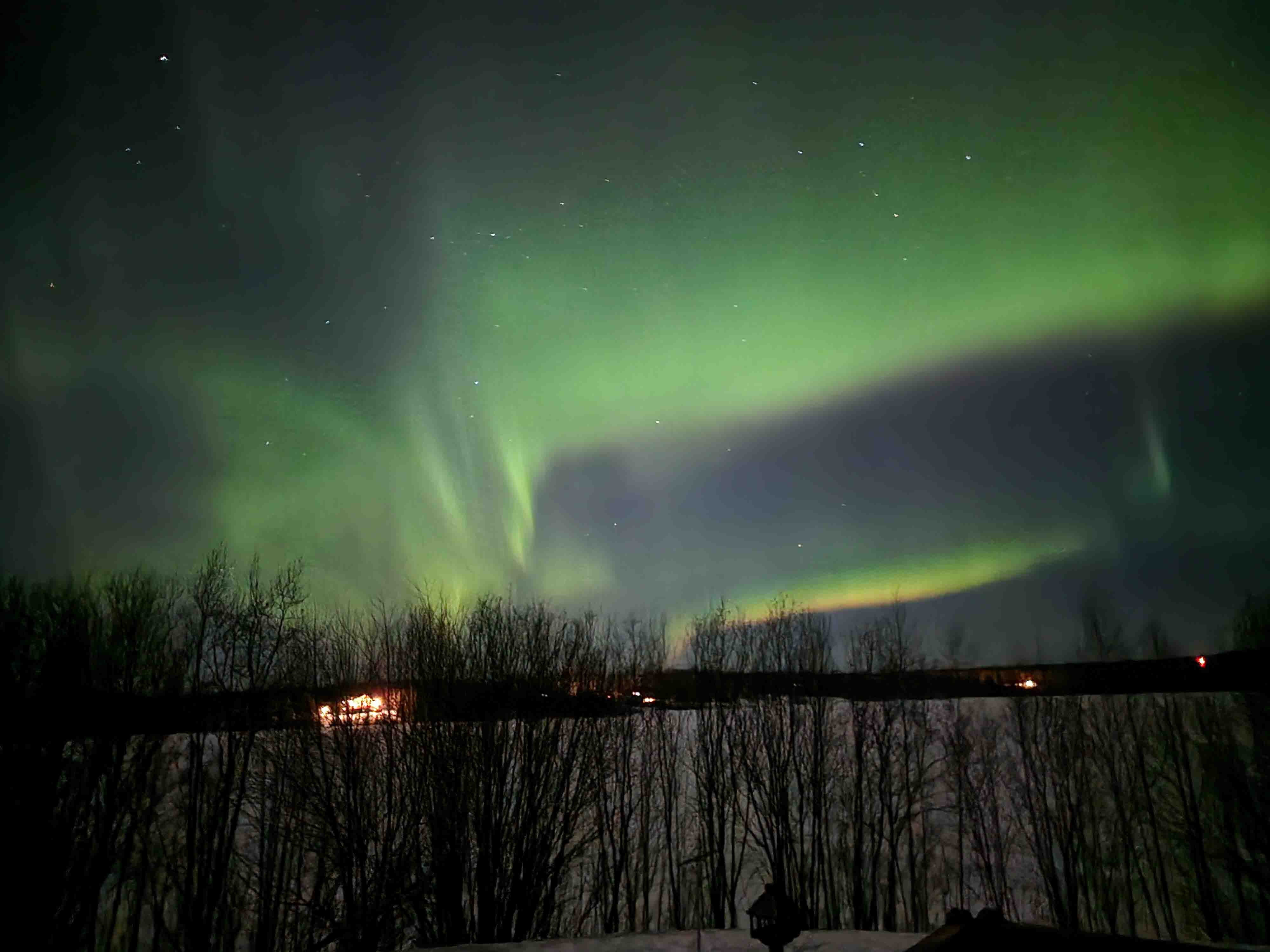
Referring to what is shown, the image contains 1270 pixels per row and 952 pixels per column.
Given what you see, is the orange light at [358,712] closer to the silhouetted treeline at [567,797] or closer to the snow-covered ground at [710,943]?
the silhouetted treeline at [567,797]

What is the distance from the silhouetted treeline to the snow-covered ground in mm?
3191

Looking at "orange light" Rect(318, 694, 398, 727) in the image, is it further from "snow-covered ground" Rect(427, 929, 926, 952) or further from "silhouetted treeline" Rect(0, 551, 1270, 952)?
"snow-covered ground" Rect(427, 929, 926, 952)

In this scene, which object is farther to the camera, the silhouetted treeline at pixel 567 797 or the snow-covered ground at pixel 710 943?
the silhouetted treeline at pixel 567 797

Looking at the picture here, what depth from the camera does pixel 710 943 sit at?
15.8 meters

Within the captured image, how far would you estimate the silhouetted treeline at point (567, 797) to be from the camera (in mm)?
18297

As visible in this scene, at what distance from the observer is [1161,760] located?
30547 millimetres

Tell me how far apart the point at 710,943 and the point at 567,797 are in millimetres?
6360

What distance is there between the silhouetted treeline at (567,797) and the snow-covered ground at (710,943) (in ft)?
10.5

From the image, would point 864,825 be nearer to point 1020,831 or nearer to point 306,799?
point 1020,831

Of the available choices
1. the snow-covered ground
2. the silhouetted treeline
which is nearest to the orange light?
the silhouetted treeline

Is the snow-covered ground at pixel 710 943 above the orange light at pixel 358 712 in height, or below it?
below

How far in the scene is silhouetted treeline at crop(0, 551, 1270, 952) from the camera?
1830cm

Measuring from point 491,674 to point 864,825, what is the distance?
19.9m

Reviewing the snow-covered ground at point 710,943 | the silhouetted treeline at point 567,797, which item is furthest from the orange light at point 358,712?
the snow-covered ground at point 710,943
